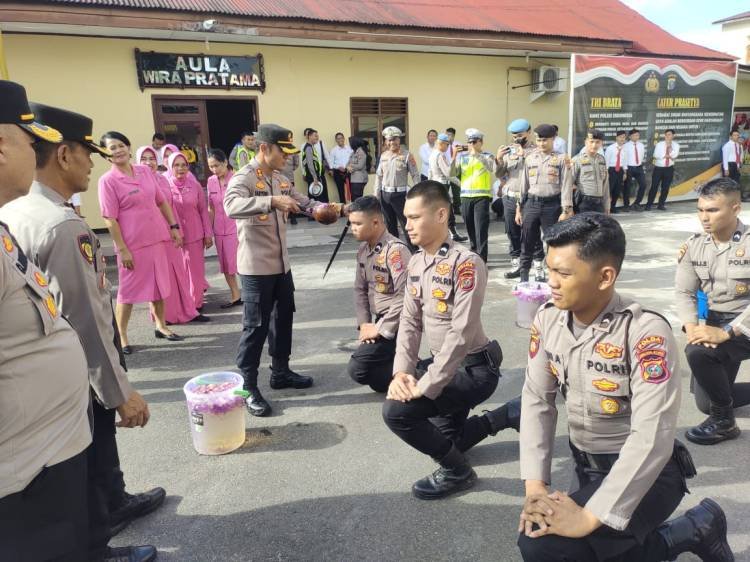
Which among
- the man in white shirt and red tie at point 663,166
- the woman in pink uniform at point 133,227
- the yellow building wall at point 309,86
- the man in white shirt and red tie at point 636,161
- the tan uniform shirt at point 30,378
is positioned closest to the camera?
the tan uniform shirt at point 30,378

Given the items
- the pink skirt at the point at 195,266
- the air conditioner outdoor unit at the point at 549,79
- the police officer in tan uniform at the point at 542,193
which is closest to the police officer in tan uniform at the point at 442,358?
the pink skirt at the point at 195,266

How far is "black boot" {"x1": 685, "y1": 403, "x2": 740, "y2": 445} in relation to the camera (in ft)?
9.86

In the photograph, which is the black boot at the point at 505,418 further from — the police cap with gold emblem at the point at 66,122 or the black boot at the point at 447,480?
the police cap with gold emblem at the point at 66,122

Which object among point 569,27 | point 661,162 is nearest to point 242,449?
point 661,162

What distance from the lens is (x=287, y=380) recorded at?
3.94 m

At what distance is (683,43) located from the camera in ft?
50.3

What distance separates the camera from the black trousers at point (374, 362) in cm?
348

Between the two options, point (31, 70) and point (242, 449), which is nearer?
point (242, 449)

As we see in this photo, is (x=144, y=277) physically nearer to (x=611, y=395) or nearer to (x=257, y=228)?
(x=257, y=228)

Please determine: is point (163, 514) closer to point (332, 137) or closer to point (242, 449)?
point (242, 449)

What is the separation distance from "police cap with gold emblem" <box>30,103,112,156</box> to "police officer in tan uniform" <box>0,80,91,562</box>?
0.55m

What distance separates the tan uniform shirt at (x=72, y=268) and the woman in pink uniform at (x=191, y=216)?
3.73 metres

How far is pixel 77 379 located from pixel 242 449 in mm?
1744

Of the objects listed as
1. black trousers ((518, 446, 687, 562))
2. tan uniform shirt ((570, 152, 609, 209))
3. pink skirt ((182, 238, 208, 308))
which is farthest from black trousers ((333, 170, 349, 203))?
black trousers ((518, 446, 687, 562))
